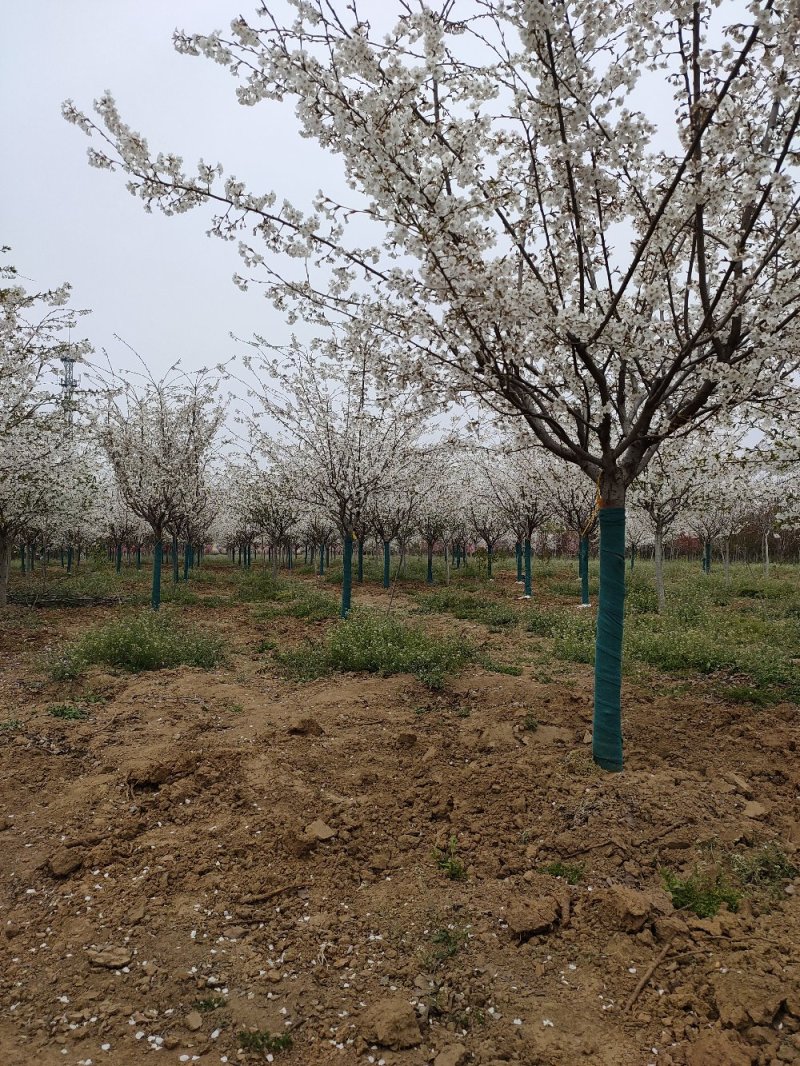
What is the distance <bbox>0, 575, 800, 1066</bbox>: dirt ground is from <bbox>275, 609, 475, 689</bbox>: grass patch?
2.00m

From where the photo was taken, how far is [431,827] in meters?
4.13

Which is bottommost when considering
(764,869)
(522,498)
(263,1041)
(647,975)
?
(263,1041)

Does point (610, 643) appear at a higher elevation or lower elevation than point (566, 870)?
higher

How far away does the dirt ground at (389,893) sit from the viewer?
8.21 ft

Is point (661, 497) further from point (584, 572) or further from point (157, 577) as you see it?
point (157, 577)

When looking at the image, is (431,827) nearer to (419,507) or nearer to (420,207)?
(420,207)

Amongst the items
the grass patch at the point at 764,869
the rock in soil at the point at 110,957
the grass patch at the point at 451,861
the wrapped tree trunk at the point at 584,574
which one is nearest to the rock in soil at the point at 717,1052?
the grass patch at the point at 764,869

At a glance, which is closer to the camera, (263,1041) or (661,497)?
(263,1041)

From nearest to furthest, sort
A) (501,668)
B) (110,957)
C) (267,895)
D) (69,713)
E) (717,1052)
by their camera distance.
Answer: (717,1052) < (110,957) < (267,895) < (69,713) < (501,668)

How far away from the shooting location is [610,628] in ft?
15.4

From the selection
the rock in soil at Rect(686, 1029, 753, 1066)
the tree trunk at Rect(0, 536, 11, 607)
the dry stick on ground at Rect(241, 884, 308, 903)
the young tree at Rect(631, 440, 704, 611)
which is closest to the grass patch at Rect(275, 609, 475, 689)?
the dry stick on ground at Rect(241, 884, 308, 903)

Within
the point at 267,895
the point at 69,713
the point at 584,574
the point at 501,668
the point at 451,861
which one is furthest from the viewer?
A: the point at 584,574

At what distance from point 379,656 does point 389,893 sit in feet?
16.4

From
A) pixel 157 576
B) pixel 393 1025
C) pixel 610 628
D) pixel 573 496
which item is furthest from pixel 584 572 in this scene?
pixel 393 1025
